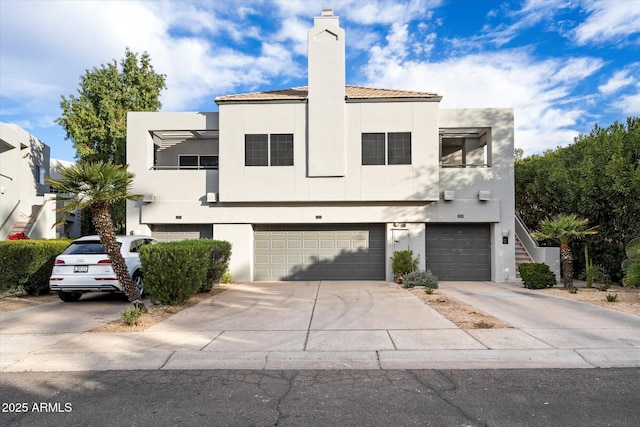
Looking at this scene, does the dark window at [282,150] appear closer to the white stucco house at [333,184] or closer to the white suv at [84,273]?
the white stucco house at [333,184]

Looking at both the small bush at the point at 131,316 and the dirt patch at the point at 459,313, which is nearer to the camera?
the small bush at the point at 131,316

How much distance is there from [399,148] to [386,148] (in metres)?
0.47

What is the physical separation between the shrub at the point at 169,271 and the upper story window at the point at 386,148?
7.90 metres

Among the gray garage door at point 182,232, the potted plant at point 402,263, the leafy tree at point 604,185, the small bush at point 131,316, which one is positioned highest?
the leafy tree at point 604,185

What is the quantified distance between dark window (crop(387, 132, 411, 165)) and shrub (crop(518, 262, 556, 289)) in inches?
213

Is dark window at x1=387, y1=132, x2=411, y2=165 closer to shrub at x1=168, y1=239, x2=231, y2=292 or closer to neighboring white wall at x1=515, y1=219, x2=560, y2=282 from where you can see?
neighboring white wall at x1=515, y1=219, x2=560, y2=282

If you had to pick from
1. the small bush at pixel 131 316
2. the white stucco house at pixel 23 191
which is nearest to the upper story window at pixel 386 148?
the small bush at pixel 131 316

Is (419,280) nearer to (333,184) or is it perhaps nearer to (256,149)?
(333,184)

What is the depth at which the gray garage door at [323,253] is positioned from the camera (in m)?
16.2

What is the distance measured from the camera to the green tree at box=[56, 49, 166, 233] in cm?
2295

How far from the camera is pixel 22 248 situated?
1173cm

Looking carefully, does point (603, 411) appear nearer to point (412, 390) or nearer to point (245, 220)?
point (412, 390)

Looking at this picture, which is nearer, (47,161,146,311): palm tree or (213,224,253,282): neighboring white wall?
(47,161,146,311): palm tree

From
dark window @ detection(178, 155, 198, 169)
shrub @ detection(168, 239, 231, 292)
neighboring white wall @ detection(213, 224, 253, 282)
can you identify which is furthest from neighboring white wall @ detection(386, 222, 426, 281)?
dark window @ detection(178, 155, 198, 169)
